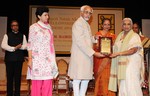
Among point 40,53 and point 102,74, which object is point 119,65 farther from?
point 40,53

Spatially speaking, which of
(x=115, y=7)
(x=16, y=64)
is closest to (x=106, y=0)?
(x=115, y=7)

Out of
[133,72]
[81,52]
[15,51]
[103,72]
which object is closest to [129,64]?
[133,72]

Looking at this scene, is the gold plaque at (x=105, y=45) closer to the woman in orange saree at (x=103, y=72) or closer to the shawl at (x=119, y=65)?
the shawl at (x=119, y=65)

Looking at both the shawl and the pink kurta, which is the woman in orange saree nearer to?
the shawl

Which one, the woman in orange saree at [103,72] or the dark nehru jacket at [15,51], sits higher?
the dark nehru jacket at [15,51]

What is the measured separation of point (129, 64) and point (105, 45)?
1.90 feet

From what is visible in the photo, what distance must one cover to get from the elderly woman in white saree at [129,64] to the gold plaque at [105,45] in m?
0.26

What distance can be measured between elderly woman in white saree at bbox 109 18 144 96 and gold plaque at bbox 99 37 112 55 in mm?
265

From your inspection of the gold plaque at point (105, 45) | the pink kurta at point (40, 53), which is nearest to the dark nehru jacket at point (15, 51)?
the gold plaque at point (105, 45)

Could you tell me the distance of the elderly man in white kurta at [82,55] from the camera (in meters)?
4.19

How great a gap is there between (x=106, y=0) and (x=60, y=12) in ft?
4.67

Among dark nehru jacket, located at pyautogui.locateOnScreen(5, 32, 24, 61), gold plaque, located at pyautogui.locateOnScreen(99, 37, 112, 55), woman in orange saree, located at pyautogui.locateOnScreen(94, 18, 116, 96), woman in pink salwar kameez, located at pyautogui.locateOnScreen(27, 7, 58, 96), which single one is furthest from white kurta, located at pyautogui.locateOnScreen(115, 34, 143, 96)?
dark nehru jacket, located at pyautogui.locateOnScreen(5, 32, 24, 61)

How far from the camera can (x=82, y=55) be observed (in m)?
4.24

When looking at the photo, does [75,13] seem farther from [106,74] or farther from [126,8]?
[106,74]
